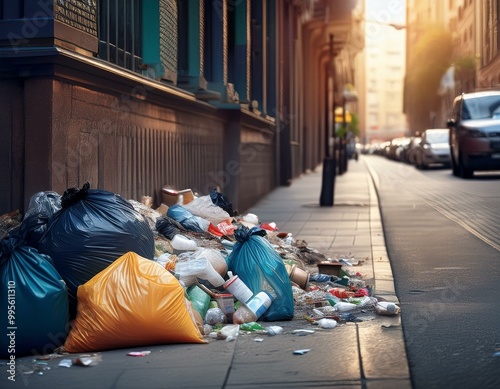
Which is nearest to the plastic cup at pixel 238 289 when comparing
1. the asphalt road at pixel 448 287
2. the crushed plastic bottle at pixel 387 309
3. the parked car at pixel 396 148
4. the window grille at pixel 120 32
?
the crushed plastic bottle at pixel 387 309

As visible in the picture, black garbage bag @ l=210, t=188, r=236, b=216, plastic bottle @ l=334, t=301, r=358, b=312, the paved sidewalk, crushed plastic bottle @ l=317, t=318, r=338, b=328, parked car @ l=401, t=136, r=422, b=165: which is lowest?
the paved sidewalk

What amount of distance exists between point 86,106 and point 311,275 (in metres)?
2.30

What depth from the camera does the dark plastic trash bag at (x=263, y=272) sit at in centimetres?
681

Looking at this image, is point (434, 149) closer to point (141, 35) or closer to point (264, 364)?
point (141, 35)

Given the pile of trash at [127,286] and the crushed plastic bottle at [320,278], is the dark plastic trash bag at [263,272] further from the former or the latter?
the crushed plastic bottle at [320,278]

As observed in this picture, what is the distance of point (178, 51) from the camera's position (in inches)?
532

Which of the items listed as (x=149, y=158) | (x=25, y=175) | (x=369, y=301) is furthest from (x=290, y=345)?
(x=149, y=158)

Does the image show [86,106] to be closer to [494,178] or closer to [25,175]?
[25,175]

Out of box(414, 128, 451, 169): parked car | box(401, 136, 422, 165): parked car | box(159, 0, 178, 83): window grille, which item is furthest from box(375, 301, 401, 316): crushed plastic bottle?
box(401, 136, 422, 165): parked car

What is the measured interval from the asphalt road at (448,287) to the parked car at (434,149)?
788 inches

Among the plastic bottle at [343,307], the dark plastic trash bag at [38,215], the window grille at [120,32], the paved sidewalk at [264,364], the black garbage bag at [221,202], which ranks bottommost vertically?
the paved sidewalk at [264,364]

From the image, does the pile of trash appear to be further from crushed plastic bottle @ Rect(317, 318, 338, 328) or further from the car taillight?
the car taillight

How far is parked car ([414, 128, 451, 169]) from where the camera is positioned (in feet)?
126

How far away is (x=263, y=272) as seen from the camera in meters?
6.89
